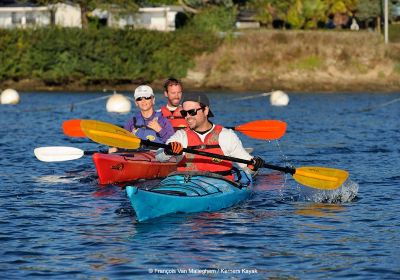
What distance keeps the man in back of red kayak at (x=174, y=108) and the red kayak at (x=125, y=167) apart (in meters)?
1.14

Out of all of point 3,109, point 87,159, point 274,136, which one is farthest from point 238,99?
point 274,136

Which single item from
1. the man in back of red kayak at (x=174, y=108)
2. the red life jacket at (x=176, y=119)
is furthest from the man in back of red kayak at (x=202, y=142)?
the red life jacket at (x=176, y=119)

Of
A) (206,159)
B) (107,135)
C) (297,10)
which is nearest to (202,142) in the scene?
(206,159)

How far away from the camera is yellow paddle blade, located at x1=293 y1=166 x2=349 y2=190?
54.4 ft

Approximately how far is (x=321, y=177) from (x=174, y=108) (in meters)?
4.41

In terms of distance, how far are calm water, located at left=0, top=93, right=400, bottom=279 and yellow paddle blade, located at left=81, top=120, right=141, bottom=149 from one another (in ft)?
3.25

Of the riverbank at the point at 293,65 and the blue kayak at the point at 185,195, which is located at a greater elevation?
the blue kayak at the point at 185,195

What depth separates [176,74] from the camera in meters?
66.9

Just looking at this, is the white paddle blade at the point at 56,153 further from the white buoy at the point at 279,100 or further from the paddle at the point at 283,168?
the white buoy at the point at 279,100

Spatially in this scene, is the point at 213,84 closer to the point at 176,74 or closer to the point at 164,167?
the point at 176,74

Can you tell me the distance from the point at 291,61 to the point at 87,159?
145ft

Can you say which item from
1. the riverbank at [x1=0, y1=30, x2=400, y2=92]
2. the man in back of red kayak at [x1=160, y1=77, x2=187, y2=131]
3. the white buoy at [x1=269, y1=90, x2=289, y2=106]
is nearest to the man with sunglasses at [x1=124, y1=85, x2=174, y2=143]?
the man in back of red kayak at [x1=160, y1=77, x2=187, y2=131]

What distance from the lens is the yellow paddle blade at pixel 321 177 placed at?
16.6 meters

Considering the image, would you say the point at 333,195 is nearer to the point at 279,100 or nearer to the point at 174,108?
the point at 174,108
